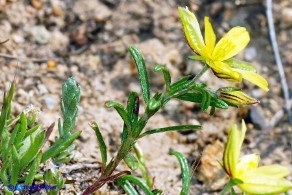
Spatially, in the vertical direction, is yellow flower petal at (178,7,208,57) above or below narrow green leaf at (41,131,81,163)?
above

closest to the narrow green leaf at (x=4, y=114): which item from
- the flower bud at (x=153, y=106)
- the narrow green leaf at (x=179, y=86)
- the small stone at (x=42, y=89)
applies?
the flower bud at (x=153, y=106)

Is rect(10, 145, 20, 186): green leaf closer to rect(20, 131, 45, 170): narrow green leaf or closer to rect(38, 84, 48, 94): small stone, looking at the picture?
rect(20, 131, 45, 170): narrow green leaf

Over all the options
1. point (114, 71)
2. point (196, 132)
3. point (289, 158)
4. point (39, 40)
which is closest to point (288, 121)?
point (289, 158)

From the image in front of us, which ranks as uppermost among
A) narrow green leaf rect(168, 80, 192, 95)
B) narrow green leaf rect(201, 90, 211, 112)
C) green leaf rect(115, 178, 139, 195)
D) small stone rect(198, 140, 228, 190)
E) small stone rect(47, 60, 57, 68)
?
small stone rect(47, 60, 57, 68)

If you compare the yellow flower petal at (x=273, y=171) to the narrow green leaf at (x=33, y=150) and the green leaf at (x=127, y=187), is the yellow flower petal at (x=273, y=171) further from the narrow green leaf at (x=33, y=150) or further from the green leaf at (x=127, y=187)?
the narrow green leaf at (x=33, y=150)

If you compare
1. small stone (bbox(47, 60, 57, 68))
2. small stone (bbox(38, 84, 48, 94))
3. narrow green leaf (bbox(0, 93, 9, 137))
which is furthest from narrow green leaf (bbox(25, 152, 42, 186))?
small stone (bbox(47, 60, 57, 68))

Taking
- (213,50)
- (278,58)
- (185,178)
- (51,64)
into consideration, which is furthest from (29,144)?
(278,58)

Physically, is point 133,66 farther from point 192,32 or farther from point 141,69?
point 192,32
